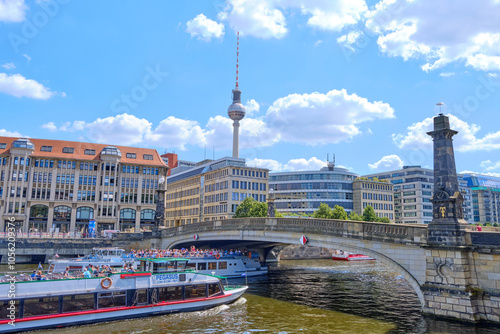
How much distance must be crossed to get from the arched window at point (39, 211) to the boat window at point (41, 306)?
58.3 m

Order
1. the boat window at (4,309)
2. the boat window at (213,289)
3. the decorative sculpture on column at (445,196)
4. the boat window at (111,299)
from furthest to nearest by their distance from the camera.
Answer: the boat window at (213,289)
the boat window at (111,299)
the decorative sculpture on column at (445,196)
the boat window at (4,309)

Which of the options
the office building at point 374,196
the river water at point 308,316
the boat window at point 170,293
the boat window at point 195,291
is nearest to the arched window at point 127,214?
the river water at point 308,316

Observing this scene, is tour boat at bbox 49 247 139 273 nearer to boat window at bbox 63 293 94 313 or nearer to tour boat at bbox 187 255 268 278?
tour boat at bbox 187 255 268 278

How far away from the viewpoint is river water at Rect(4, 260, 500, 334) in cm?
2430

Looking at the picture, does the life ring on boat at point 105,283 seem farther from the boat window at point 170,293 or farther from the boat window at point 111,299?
the boat window at point 170,293

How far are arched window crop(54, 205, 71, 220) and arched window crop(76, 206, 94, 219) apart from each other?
5.30ft

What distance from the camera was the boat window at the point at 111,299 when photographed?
26.6m

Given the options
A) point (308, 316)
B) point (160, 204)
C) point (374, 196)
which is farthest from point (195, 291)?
point (374, 196)

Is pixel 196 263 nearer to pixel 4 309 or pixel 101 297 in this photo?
pixel 101 297

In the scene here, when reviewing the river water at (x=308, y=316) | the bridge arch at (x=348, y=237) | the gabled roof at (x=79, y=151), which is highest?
the gabled roof at (x=79, y=151)

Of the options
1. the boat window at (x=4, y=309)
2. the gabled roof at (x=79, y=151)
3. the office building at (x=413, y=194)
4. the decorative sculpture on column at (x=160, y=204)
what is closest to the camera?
the boat window at (x=4, y=309)

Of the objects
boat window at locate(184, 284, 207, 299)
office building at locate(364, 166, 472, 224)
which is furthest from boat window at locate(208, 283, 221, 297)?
office building at locate(364, 166, 472, 224)

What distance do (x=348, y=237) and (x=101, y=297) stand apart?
18.1 metres

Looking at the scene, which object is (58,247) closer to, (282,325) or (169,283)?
(169,283)
